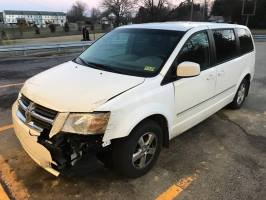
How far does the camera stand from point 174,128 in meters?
4.01

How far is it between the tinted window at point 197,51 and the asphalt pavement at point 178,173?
1.23m

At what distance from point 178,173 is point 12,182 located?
1.94 meters

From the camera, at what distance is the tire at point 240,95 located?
19.6 feet

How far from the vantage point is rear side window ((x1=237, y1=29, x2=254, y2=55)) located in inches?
226

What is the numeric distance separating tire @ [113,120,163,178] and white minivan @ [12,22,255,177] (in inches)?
0.4

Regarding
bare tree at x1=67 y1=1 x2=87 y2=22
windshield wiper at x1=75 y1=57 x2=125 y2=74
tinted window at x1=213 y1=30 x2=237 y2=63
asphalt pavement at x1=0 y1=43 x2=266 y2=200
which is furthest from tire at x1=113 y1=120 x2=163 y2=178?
bare tree at x1=67 y1=1 x2=87 y2=22

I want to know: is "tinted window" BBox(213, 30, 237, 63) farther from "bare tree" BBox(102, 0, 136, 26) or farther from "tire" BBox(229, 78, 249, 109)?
"bare tree" BBox(102, 0, 136, 26)

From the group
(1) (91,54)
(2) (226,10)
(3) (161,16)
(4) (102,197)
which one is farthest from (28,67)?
(2) (226,10)

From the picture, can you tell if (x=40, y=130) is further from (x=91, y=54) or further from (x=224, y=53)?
(x=224, y=53)

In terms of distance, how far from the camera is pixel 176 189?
3.46 meters

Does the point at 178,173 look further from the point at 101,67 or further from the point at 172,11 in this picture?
the point at 172,11

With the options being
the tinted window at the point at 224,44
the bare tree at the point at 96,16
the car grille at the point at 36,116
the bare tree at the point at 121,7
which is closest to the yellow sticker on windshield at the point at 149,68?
the car grille at the point at 36,116

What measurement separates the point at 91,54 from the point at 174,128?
1.64 m

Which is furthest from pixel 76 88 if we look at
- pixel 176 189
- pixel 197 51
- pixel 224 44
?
pixel 224 44
